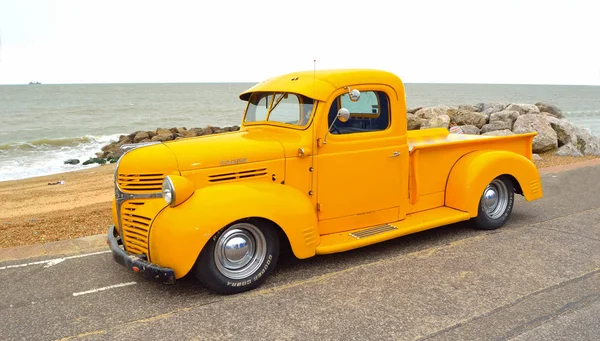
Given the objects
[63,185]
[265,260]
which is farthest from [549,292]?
[63,185]

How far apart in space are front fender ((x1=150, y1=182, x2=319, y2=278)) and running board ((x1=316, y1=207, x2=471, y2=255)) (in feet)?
1.26

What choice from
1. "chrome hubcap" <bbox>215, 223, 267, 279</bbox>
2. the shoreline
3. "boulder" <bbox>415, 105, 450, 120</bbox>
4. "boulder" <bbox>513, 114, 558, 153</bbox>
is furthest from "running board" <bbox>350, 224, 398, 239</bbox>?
"boulder" <bbox>415, 105, 450, 120</bbox>

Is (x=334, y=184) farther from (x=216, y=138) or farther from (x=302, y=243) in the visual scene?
(x=216, y=138)

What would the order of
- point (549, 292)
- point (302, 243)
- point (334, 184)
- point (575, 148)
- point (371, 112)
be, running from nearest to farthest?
point (549, 292), point (302, 243), point (334, 184), point (371, 112), point (575, 148)

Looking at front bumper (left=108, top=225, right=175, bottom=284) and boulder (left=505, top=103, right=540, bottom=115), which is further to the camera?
boulder (left=505, top=103, right=540, bottom=115)

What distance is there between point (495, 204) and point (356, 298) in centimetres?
315

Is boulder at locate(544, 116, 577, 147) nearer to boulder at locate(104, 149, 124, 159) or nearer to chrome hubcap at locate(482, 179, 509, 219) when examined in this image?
chrome hubcap at locate(482, 179, 509, 219)

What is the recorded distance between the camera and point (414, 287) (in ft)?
15.2

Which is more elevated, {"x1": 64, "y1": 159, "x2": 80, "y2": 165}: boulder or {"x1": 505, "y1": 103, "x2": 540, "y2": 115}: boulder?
{"x1": 505, "y1": 103, "x2": 540, "y2": 115}: boulder

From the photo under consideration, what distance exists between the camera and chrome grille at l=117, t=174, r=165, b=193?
4523 mm

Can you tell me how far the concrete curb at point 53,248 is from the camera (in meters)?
5.87

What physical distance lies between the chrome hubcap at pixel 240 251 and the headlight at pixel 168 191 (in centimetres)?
56

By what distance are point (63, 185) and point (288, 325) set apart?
41.3ft

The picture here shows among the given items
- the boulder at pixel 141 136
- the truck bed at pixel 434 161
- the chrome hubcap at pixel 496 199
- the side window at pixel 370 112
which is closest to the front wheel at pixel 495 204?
the chrome hubcap at pixel 496 199
